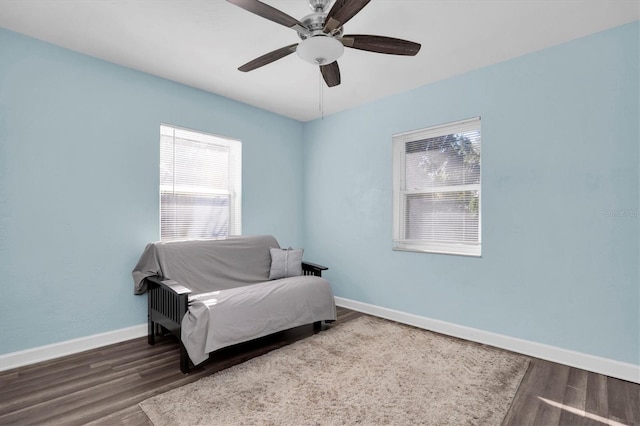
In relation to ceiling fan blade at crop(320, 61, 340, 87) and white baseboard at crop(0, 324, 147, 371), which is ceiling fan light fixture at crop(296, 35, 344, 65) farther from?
white baseboard at crop(0, 324, 147, 371)

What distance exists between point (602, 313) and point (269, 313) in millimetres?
2645

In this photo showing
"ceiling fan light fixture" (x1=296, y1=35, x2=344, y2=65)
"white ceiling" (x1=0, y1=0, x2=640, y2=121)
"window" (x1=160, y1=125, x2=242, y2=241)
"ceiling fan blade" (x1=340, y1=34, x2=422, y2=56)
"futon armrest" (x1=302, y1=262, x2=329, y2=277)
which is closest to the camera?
"ceiling fan light fixture" (x1=296, y1=35, x2=344, y2=65)

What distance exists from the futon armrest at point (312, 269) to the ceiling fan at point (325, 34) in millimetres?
2193

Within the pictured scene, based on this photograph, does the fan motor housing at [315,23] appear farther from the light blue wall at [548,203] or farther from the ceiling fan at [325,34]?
the light blue wall at [548,203]

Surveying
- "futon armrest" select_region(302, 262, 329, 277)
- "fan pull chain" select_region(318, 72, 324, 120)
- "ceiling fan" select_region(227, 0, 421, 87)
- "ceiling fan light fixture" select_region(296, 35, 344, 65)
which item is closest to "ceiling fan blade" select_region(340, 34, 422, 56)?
"ceiling fan" select_region(227, 0, 421, 87)

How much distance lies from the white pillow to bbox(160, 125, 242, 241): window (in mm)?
766

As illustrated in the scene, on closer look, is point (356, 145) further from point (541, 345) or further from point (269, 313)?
point (541, 345)

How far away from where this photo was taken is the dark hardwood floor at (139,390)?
1.88 meters

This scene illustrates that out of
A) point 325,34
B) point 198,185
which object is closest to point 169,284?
point 198,185

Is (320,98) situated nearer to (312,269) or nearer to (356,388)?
(312,269)

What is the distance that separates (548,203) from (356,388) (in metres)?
2.19

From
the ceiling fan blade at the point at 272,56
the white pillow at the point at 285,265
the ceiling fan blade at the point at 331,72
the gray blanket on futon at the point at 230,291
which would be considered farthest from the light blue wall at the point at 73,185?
the ceiling fan blade at the point at 331,72

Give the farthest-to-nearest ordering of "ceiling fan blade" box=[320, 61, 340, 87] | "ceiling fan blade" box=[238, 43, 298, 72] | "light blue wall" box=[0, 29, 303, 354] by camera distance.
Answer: "light blue wall" box=[0, 29, 303, 354], "ceiling fan blade" box=[320, 61, 340, 87], "ceiling fan blade" box=[238, 43, 298, 72]

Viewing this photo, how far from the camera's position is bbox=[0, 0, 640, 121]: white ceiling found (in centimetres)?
218
